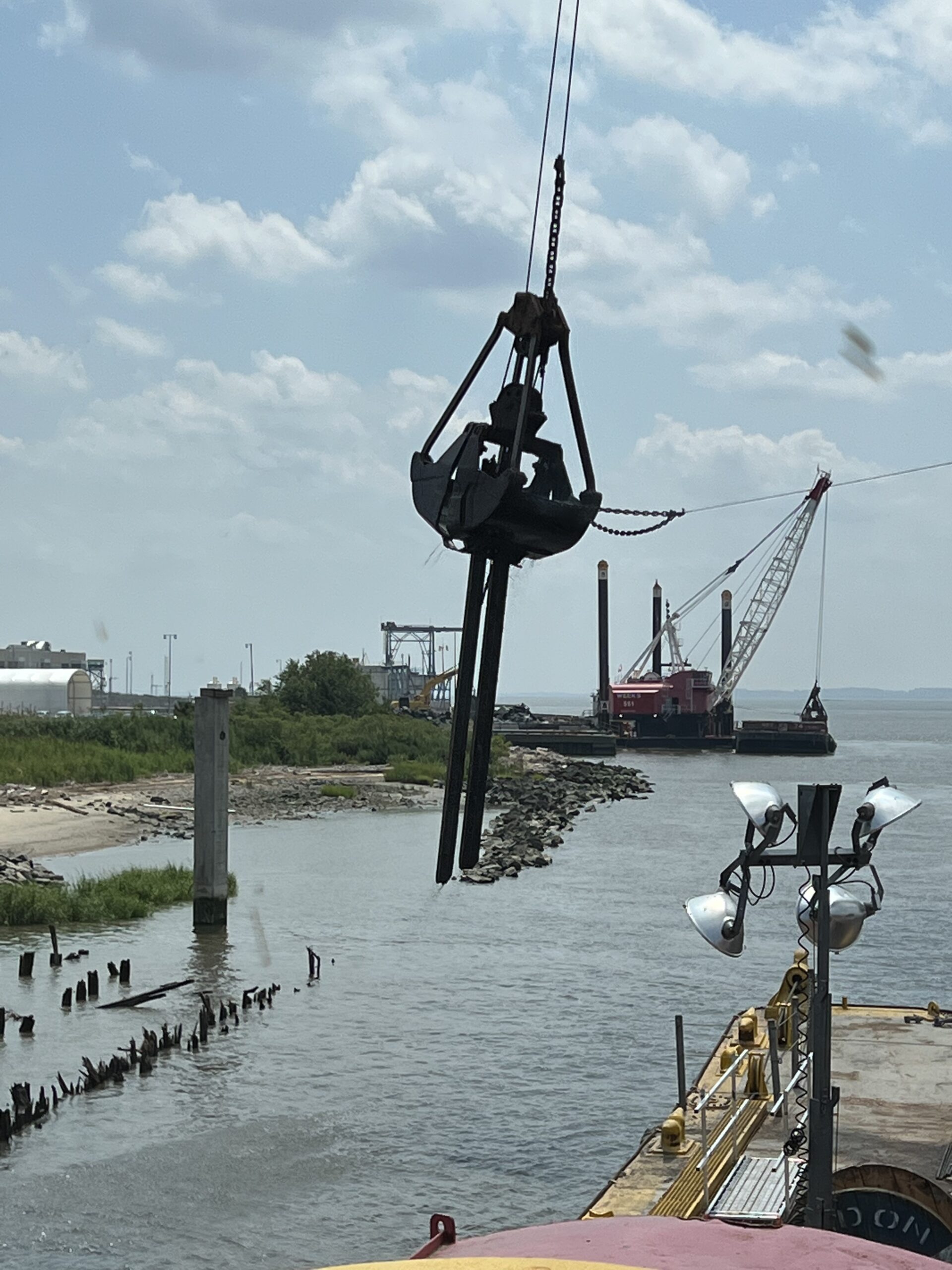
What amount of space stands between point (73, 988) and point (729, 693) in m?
131

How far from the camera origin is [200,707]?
31250 mm

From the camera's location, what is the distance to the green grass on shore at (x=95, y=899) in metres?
34.7

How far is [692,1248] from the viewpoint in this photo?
4.41m

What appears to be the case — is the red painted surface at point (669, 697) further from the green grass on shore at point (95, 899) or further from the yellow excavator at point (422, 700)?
the green grass on shore at point (95, 899)

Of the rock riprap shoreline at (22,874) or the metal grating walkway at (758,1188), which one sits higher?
the metal grating walkway at (758,1188)

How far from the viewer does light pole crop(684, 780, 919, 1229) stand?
832 centimetres

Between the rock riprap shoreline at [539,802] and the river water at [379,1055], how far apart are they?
3.53 meters

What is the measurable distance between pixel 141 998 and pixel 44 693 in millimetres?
104929

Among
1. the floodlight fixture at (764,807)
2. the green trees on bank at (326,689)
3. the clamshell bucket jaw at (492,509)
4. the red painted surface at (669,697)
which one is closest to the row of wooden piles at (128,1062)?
the floodlight fixture at (764,807)

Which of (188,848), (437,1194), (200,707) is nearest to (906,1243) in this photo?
(437,1194)

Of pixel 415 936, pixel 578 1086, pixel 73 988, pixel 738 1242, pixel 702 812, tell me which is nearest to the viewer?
pixel 738 1242

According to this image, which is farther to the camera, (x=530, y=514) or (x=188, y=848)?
(x=188, y=848)

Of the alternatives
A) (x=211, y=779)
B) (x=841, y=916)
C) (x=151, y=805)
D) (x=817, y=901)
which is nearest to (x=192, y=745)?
(x=151, y=805)

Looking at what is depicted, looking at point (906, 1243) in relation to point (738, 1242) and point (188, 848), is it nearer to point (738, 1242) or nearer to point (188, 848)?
point (738, 1242)
